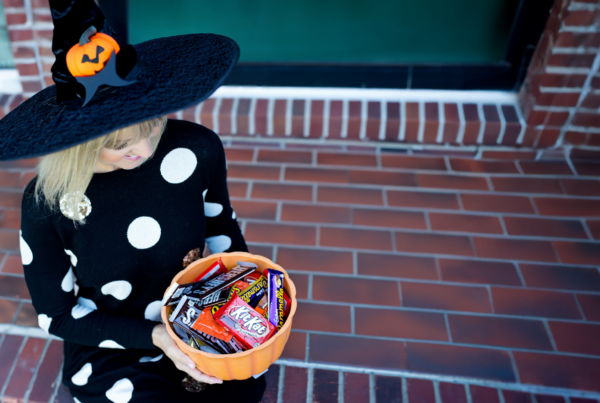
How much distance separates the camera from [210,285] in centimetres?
112

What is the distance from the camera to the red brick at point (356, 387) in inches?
61.5

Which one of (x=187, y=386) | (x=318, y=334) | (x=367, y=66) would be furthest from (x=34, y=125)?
(x=367, y=66)

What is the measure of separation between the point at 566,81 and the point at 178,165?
2154 mm

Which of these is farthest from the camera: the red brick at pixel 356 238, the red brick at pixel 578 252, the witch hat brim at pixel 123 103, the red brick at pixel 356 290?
the red brick at pixel 356 238

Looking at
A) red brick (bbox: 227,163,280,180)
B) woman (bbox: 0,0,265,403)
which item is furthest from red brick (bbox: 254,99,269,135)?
woman (bbox: 0,0,265,403)

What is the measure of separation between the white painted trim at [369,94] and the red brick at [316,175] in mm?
509

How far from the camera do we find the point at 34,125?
0.84 m

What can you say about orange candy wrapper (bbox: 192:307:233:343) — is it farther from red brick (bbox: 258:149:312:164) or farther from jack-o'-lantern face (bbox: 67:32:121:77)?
red brick (bbox: 258:149:312:164)

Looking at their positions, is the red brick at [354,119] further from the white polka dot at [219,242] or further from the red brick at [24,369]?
the red brick at [24,369]

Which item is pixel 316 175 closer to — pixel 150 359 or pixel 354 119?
pixel 354 119

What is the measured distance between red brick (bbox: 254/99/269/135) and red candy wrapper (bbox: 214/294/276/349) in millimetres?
1711

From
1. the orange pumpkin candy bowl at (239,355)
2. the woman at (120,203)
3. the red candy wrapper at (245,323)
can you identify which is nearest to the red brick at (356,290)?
the woman at (120,203)

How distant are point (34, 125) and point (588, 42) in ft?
8.16

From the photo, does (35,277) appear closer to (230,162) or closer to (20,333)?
(20,333)
